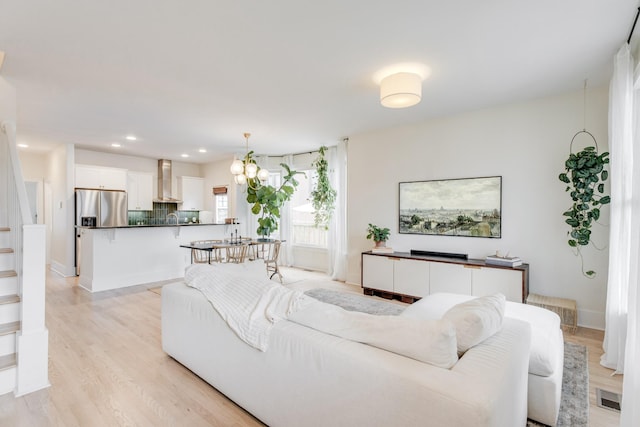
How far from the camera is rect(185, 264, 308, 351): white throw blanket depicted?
69.5 inches

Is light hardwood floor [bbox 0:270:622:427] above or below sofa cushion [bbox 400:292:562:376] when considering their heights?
below

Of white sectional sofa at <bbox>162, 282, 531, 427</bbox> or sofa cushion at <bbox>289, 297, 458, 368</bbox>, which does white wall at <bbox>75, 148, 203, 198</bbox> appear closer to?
white sectional sofa at <bbox>162, 282, 531, 427</bbox>

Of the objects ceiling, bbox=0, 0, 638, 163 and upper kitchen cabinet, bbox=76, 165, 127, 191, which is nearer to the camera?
ceiling, bbox=0, 0, 638, 163

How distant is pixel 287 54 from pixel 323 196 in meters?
3.54

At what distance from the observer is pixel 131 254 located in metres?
5.54

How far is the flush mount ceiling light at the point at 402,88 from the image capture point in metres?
2.95

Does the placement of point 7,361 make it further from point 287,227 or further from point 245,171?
point 287,227

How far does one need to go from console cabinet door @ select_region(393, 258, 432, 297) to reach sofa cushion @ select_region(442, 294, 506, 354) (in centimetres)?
Answer: 264

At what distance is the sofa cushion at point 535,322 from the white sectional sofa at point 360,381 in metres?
0.35

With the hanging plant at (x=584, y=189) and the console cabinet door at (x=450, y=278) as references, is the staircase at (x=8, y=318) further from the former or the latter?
the hanging plant at (x=584, y=189)

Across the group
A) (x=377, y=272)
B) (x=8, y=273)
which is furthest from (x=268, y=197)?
(x=8, y=273)

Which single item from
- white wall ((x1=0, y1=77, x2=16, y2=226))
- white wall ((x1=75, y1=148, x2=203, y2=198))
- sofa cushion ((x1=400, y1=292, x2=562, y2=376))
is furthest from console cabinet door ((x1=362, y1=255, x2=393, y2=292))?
white wall ((x1=75, y1=148, x2=203, y2=198))

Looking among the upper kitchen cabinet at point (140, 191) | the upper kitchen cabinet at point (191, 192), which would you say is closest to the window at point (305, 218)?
the upper kitchen cabinet at point (191, 192)

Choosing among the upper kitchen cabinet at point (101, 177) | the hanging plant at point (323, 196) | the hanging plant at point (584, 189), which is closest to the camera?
the hanging plant at point (584, 189)
